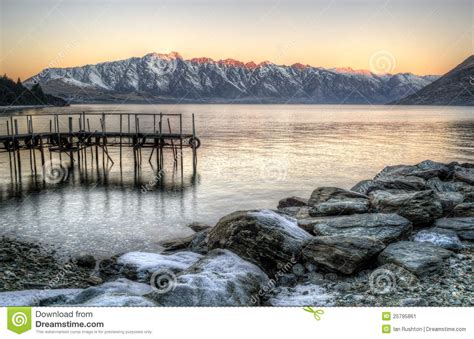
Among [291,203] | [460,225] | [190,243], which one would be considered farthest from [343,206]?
[291,203]

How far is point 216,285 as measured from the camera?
738 centimetres

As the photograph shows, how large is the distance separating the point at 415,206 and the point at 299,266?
409 centimetres

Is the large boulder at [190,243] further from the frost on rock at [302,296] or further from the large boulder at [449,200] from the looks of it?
the large boulder at [449,200]

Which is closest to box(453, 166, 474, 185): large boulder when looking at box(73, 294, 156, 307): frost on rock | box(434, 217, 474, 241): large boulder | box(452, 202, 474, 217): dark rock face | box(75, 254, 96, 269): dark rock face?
box(452, 202, 474, 217): dark rock face

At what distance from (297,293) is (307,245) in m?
1.48

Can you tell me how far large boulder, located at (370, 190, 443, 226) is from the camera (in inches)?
442

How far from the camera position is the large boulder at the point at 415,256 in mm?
8510

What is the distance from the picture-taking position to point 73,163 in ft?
116

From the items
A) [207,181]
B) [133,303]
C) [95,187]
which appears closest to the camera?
[133,303]

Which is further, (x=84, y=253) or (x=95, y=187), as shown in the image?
(x=95, y=187)

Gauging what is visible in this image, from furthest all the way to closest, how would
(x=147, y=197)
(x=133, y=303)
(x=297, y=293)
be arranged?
(x=147, y=197) < (x=297, y=293) < (x=133, y=303)
